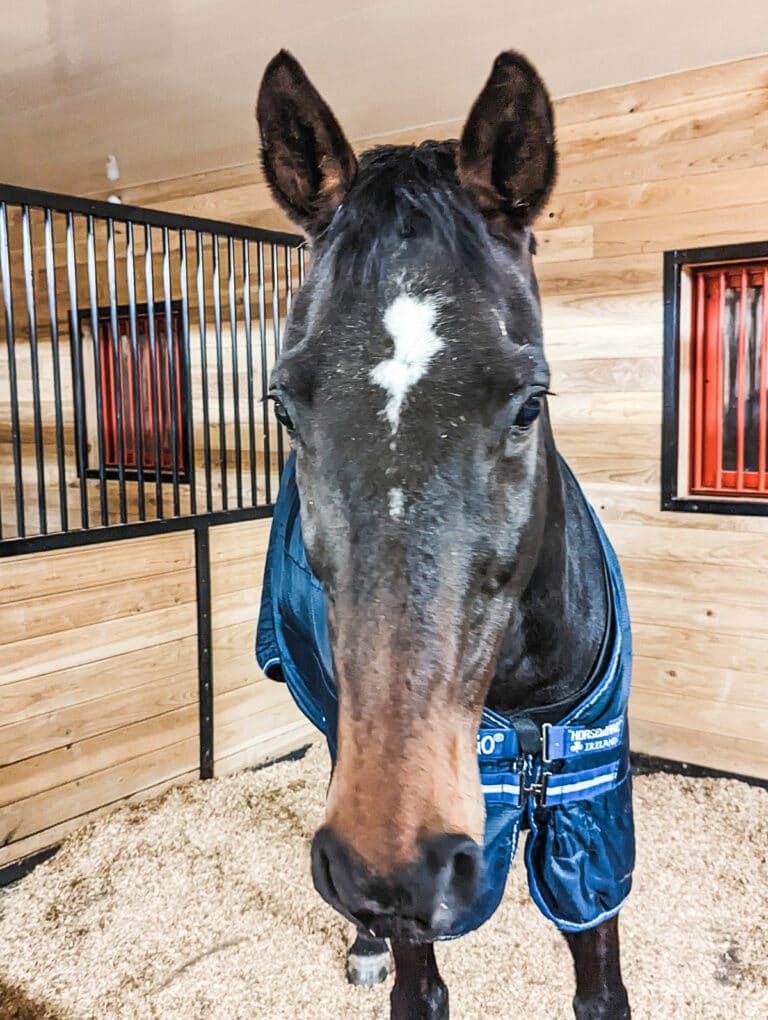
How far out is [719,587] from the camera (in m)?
2.43

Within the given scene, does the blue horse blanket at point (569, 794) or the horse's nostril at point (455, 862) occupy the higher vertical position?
the horse's nostril at point (455, 862)

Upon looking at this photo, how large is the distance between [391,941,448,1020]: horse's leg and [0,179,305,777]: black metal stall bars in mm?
915

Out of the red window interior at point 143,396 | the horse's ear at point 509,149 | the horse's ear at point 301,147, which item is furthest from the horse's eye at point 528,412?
the red window interior at point 143,396

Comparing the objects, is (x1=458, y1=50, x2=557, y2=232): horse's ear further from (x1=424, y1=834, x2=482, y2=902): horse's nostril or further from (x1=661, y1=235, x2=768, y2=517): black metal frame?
(x1=661, y1=235, x2=768, y2=517): black metal frame

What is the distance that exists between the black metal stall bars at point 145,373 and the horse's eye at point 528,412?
52cm

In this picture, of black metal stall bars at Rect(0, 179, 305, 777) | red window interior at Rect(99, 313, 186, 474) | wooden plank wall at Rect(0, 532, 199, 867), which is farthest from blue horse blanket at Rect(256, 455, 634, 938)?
red window interior at Rect(99, 313, 186, 474)

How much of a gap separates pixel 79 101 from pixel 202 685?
81.7 inches

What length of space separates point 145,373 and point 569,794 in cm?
346

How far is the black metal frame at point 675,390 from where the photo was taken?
2.33 meters

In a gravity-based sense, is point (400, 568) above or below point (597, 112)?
below

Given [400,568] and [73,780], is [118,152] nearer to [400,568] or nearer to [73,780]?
[73,780]

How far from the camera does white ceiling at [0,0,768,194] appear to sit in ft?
6.79

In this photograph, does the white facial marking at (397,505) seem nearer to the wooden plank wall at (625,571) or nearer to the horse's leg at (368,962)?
the horse's leg at (368,962)

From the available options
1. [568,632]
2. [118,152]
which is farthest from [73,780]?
[118,152]
